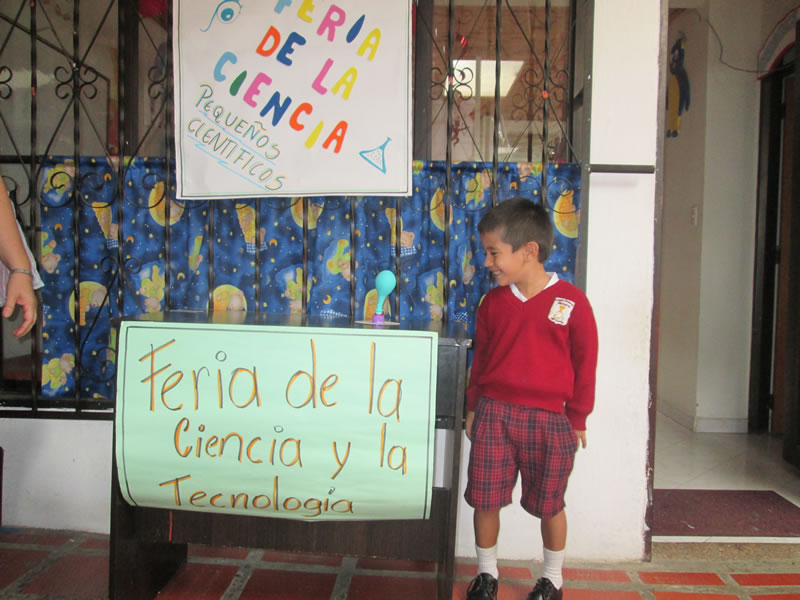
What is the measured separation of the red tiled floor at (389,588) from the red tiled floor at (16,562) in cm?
104

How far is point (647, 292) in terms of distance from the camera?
6.33 feet

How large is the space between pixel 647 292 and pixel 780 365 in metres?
2.17

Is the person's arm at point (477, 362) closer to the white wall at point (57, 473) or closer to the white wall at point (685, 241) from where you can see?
the white wall at point (57, 473)

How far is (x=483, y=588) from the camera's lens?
1612mm

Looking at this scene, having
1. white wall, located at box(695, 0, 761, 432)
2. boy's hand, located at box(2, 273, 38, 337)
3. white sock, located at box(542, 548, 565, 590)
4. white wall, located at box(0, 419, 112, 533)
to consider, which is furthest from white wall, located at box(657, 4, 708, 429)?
boy's hand, located at box(2, 273, 38, 337)

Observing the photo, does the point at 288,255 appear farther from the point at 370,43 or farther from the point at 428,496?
the point at 428,496

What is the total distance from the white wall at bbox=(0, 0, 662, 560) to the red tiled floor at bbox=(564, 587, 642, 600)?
202 mm

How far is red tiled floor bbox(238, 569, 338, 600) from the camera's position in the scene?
5.63 ft

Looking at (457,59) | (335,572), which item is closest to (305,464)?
(335,572)

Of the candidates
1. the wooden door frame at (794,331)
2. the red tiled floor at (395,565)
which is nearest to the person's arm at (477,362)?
the red tiled floor at (395,565)

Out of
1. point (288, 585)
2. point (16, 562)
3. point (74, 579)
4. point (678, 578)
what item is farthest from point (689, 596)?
point (16, 562)

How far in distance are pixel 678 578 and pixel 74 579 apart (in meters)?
1.92

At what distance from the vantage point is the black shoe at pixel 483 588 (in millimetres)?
1606

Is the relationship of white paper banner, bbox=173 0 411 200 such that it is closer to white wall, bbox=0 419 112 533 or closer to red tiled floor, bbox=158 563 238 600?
white wall, bbox=0 419 112 533
